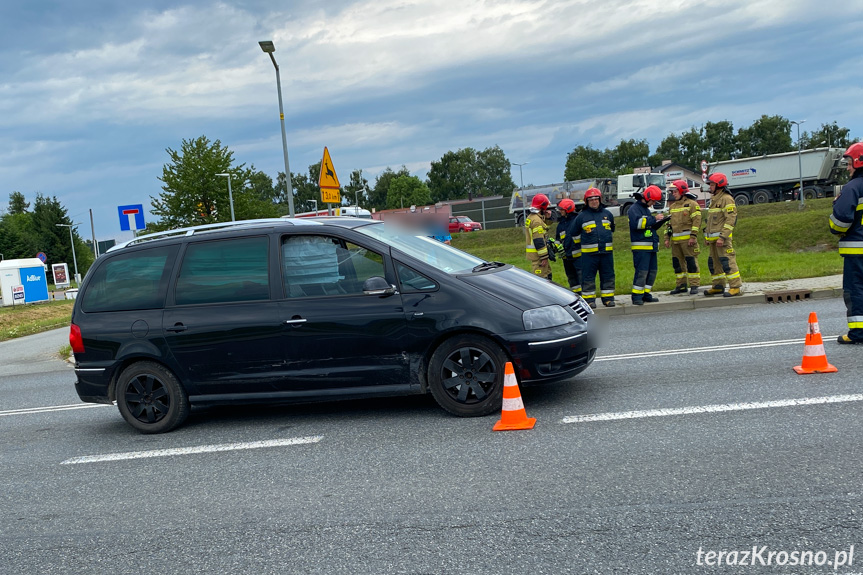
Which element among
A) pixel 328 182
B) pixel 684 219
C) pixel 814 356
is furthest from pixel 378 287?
pixel 684 219

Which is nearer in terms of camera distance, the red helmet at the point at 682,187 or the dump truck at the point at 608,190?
the red helmet at the point at 682,187

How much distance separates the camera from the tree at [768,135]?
10219 cm

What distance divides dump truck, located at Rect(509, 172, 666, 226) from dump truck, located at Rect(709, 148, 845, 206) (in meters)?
5.88

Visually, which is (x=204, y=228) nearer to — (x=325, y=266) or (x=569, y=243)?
(x=325, y=266)

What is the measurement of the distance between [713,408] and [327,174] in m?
10.4

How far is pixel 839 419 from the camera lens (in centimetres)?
509

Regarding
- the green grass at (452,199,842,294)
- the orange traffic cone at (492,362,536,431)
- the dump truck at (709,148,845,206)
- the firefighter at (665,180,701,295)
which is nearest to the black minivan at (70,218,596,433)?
the orange traffic cone at (492,362,536,431)

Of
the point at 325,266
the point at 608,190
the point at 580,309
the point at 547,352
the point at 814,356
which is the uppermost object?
the point at 608,190

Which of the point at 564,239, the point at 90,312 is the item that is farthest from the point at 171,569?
the point at 564,239

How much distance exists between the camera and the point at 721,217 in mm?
12953

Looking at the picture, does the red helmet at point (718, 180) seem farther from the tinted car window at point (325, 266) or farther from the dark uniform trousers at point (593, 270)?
the tinted car window at point (325, 266)

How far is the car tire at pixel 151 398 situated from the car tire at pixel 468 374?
2364 millimetres

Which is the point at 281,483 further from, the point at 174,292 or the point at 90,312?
the point at 90,312

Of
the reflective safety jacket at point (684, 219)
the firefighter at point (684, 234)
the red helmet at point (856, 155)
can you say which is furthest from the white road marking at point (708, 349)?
the reflective safety jacket at point (684, 219)
